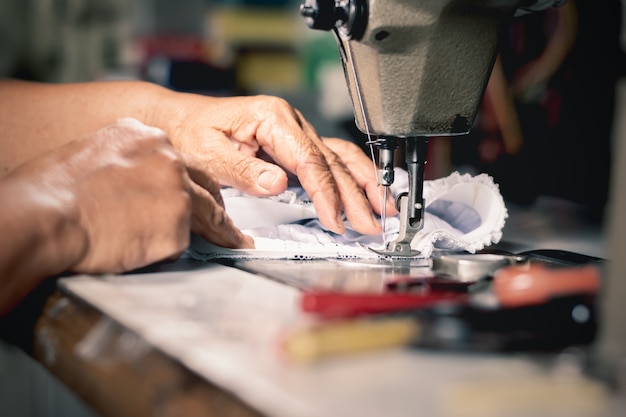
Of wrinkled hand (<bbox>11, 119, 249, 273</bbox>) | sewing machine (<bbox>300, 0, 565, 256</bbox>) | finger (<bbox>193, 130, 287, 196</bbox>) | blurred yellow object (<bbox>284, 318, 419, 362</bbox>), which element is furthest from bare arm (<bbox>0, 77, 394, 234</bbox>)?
blurred yellow object (<bbox>284, 318, 419, 362</bbox>)

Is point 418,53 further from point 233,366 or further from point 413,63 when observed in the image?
point 233,366

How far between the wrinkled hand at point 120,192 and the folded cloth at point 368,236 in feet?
0.48

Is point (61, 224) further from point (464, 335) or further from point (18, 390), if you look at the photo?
point (18, 390)

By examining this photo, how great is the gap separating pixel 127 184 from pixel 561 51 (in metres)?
1.18

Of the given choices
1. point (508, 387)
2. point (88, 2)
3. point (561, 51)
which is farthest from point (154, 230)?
point (88, 2)

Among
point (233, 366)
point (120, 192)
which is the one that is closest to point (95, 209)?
point (120, 192)

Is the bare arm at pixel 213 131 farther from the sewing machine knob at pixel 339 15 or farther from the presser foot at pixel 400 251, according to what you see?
the sewing machine knob at pixel 339 15

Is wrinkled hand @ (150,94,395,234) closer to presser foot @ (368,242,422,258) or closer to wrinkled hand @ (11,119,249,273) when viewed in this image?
presser foot @ (368,242,422,258)

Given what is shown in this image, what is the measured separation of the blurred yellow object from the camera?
46 centimetres

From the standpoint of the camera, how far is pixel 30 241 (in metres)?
0.65

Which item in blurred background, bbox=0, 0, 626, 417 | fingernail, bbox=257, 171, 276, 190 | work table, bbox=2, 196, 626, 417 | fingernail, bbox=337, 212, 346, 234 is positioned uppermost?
work table, bbox=2, 196, 626, 417

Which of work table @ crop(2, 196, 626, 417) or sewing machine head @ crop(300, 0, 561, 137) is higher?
sewing machine head @ crop(300, 0, 561, 137)

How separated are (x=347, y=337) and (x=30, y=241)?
1.02 ft

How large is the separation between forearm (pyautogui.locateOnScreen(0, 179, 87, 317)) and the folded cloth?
0.24m
